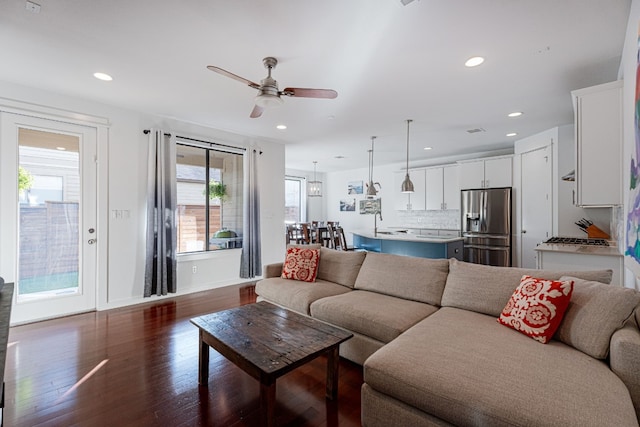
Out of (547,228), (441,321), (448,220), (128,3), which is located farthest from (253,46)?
(448,220)

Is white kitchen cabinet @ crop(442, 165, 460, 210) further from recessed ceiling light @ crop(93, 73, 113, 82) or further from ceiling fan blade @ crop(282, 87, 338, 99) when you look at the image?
recessed ceiling light @ crop(93, 73, 113, 82)

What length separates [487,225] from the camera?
5520 mm

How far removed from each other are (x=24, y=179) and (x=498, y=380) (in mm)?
4715

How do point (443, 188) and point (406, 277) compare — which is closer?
point (406, 277)

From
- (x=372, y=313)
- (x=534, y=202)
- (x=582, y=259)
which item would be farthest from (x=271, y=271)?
(x=534, y=202)

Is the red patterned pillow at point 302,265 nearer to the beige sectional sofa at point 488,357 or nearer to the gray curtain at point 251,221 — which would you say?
the beige sectional sofa at point 488,357

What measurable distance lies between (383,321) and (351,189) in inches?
276

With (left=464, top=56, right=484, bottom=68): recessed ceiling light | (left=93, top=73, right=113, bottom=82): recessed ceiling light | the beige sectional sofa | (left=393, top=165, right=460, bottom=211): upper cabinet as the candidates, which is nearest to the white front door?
(left=93, top=73, right=113, bottom=82): recessed ceiling light

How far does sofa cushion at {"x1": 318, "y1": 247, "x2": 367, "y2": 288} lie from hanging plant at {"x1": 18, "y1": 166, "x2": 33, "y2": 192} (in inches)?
136

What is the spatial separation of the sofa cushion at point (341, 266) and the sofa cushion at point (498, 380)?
133 cm

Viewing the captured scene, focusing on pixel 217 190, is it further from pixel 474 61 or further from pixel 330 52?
pixel 474 61

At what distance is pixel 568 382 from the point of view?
1.25 meters

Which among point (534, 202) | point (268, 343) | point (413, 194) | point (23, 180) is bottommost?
point (268, 343)

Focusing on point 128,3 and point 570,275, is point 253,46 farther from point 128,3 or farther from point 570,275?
point 570,275
